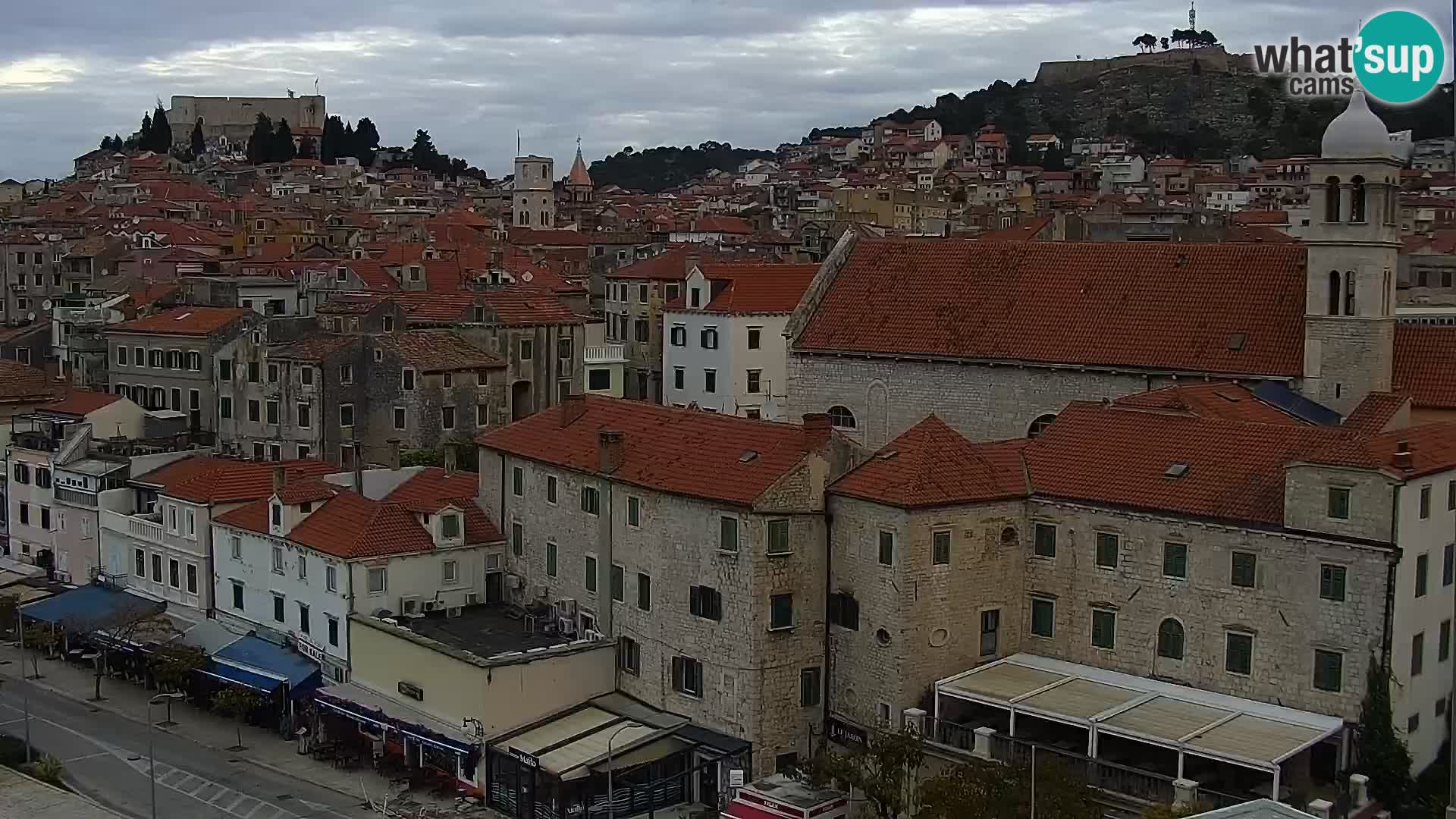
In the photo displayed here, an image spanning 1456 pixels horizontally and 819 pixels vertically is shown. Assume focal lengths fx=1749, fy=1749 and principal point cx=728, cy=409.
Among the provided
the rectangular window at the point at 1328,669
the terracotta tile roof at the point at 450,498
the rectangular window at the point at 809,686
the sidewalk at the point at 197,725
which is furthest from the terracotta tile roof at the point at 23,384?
the rectangular window at the point at 1328,669

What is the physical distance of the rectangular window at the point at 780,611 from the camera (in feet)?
147

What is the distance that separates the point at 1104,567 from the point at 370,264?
60.7 m

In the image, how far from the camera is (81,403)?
7100 centimetres

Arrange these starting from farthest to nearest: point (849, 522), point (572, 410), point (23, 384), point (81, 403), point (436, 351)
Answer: point (23, 384)
point (436, 351)
point (81, 403)
point (572, 410)
point (849, 522)

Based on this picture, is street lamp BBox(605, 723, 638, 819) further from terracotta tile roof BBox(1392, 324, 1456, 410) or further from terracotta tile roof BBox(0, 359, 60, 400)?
terracotta tile roof BBox(0, 359, 60, 400)

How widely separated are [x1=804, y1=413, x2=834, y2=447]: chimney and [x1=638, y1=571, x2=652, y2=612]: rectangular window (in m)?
6.10

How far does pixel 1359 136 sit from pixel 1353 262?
136 inches

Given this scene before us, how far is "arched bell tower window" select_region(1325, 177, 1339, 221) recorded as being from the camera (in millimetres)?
49125

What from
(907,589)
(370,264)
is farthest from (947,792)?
(370,264)

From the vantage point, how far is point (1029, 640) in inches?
1790

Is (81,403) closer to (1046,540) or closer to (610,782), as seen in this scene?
(610,782)

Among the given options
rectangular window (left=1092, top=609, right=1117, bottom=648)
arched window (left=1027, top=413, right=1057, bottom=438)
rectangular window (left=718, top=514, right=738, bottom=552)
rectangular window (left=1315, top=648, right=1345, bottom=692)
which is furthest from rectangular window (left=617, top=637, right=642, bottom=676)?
rectangular window (left=1315, top=648, right=1345, bottom=692)

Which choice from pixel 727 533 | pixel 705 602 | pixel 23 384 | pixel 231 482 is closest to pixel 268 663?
pixel 231 482

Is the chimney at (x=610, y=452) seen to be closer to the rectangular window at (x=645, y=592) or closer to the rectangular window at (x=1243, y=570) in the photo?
the rectangular window at (x=645, y=592)
